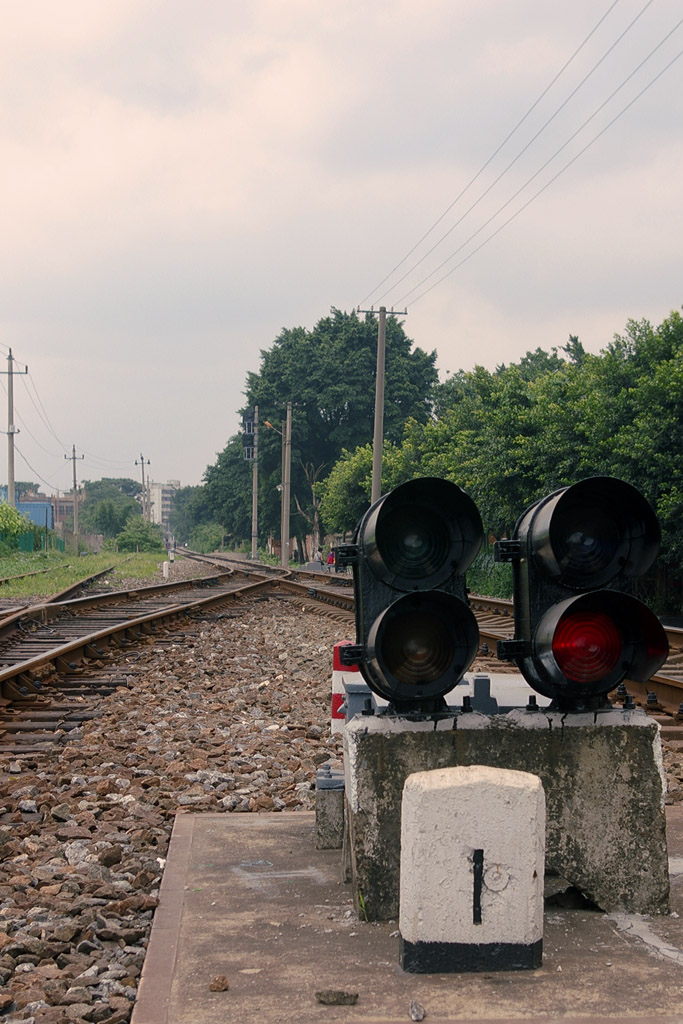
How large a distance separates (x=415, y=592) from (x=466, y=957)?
3.98 ft

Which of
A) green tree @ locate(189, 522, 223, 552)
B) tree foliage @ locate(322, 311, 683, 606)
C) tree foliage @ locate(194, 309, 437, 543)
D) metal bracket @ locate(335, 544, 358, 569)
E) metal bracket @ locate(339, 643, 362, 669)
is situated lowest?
green tree @ locate(189, 522, 223, 552)

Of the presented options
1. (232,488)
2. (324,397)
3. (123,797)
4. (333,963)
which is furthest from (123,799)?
(232,488)

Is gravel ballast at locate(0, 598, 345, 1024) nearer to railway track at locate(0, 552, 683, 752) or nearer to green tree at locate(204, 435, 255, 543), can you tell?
railway track at locate(0, 552, 683, 752)

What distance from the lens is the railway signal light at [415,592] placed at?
391 cm

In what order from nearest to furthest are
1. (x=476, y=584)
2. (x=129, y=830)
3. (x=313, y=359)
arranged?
(x=129, y=830) < (x=476, y=584) < (x=313, y=359)

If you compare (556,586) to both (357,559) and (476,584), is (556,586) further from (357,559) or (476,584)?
(476,584)

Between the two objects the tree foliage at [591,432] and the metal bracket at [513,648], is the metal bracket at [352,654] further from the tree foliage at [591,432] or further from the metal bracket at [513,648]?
the tree foliage at [591,432]

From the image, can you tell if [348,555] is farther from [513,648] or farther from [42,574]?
[42,574]

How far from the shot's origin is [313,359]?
72.8 metres

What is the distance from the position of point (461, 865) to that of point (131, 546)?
3097 inches

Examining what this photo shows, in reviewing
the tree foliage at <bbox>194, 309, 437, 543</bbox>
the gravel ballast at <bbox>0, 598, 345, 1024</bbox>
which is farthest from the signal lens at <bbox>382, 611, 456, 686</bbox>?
the tree foliage at <bbox>194, 309, 437, 543</bbox>

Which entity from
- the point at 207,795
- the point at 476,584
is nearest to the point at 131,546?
the point at 476,584

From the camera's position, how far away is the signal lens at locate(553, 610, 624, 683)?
394 centimetres

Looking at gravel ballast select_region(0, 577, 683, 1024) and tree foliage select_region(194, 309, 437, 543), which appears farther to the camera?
tree foliage select_region(194, 309, 437, 543)
